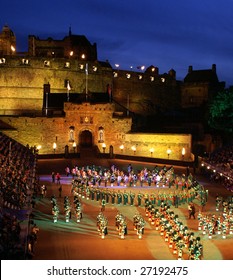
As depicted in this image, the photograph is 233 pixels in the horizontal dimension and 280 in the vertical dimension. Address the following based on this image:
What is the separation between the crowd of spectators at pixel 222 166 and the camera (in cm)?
4366

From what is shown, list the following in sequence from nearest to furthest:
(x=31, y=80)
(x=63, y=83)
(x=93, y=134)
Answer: (x=93, y=134) → (x=31, y=80) → (x=63, y=83)

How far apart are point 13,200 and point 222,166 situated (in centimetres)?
2331

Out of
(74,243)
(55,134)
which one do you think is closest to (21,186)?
(74,243)

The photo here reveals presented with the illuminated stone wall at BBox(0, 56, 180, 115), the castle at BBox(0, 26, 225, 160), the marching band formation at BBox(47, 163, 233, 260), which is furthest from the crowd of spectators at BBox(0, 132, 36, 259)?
the illuminated stone wall at BBox(0, 56, 180, 115)

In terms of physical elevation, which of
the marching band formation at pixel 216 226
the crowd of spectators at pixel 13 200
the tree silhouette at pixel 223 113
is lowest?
the marching band formation at pixel 216 226

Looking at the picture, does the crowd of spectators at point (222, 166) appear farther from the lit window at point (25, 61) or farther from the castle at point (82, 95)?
the lit window at point (25, 61)

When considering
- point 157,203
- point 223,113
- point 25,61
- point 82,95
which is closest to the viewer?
point 157,203

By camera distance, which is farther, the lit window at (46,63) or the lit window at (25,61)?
the lit window at (46,63)

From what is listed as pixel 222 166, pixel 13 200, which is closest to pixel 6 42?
pixel 222 166

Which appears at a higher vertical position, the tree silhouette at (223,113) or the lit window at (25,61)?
the lit window at (25,61)

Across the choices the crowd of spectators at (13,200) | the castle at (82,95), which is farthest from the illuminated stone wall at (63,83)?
the crowd of spectators at (13,200)

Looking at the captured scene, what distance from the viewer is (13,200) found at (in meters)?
28.3

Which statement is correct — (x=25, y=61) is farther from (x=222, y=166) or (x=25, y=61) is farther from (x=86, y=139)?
(x=222, y=166)
